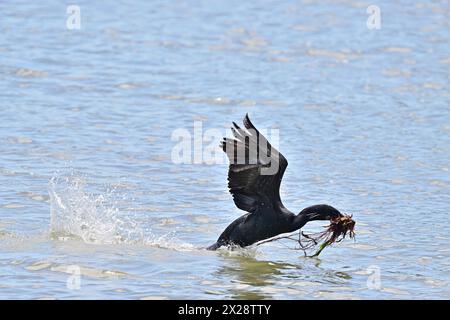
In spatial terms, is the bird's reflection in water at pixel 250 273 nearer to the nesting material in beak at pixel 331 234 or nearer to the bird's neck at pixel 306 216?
the nesting material in beak at pixel 331 234

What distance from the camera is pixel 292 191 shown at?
12.5m

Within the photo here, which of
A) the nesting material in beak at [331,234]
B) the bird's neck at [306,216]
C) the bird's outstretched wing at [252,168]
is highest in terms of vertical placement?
the bird's outstretched wing at [252,168]

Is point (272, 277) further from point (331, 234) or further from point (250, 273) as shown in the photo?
point (331, 234)

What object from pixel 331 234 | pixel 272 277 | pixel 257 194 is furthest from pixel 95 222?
pixel 331 234

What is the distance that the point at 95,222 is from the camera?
1104cm

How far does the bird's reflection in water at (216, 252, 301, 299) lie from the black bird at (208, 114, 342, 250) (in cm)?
17

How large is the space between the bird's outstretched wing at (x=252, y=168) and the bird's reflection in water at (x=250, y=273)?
0.45 meters

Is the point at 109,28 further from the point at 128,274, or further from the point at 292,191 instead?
the point at 128,274

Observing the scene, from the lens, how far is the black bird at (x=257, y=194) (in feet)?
32.3

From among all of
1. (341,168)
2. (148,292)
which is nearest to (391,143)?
(341,168)

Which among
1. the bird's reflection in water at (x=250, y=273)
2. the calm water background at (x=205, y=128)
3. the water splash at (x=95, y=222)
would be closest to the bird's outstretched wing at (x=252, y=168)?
the bird's reflection in water at (x=250, y=273)

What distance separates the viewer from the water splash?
10688 mm
